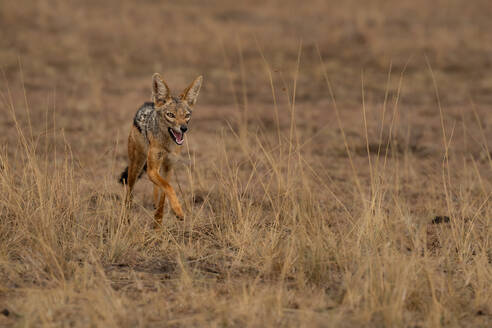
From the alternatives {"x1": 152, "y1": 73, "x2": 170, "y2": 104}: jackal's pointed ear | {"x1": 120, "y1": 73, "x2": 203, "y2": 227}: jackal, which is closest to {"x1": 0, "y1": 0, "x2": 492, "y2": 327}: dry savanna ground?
{"x1": 120, "y1": 73, "x2": 203, "y2": 227}: jackal

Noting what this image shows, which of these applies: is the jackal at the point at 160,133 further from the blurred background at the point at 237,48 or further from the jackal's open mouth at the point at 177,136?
the blurred background at the point at 237,48

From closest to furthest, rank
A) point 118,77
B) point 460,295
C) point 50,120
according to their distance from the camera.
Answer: point 460,295 → point 50,120 → point 118,77

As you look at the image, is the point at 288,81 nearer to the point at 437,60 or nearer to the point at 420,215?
the point at 437,60

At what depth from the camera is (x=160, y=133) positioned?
6004 millimetres

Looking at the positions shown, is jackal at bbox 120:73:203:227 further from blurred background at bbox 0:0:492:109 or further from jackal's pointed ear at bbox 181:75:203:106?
blurred background at bbox 0:0:492:109

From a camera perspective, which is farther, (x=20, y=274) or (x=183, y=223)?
(x=183, y=223)

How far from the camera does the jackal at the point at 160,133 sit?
5.80 m

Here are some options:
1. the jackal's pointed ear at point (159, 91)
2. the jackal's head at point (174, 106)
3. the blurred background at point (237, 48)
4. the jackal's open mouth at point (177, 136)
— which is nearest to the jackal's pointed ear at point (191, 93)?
the jackal's head at point (174, 106)

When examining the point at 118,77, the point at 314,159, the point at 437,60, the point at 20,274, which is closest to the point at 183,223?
the point at 20,274

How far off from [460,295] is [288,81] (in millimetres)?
8859

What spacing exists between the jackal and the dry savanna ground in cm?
19

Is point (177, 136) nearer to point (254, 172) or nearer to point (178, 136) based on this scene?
point (178, 136)

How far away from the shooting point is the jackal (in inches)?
228

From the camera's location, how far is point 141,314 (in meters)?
4.07
